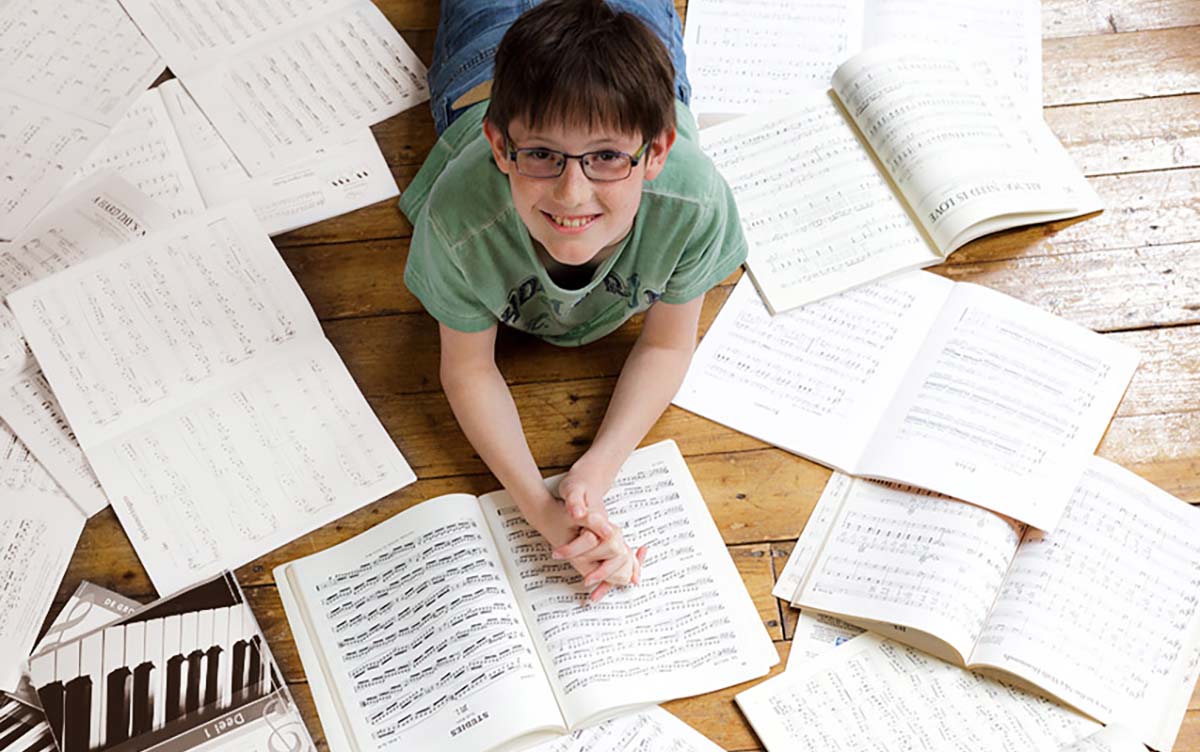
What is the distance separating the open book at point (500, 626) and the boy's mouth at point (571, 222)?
15.1 inches

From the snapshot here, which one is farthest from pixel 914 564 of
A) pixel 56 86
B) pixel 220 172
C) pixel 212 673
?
pixel 56 86

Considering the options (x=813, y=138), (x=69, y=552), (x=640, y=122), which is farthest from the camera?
(x=813, y=138)

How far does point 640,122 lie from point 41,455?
2.67 ft

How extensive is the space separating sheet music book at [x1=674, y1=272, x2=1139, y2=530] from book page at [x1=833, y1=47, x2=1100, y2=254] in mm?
99

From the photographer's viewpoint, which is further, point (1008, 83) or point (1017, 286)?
point (1008, 83)

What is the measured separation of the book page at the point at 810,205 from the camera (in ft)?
4.47

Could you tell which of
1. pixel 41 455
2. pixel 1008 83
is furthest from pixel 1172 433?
pixel 41 455

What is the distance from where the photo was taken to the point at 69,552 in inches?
47.5

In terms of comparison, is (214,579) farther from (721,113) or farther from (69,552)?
(721,113)

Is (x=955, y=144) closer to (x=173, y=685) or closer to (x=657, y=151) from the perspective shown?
(x=657, y=151)

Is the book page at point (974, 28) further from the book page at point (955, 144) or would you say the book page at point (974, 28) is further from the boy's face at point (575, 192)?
the boy's face at point (575, 192)

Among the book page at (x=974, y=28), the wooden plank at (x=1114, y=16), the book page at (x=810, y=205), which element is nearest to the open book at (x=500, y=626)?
the book page at (x=810, y=205)

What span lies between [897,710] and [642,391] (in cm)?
41

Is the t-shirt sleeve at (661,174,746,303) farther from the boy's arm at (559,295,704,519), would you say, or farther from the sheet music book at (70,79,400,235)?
the sheet music book at (70,79,400,235)
